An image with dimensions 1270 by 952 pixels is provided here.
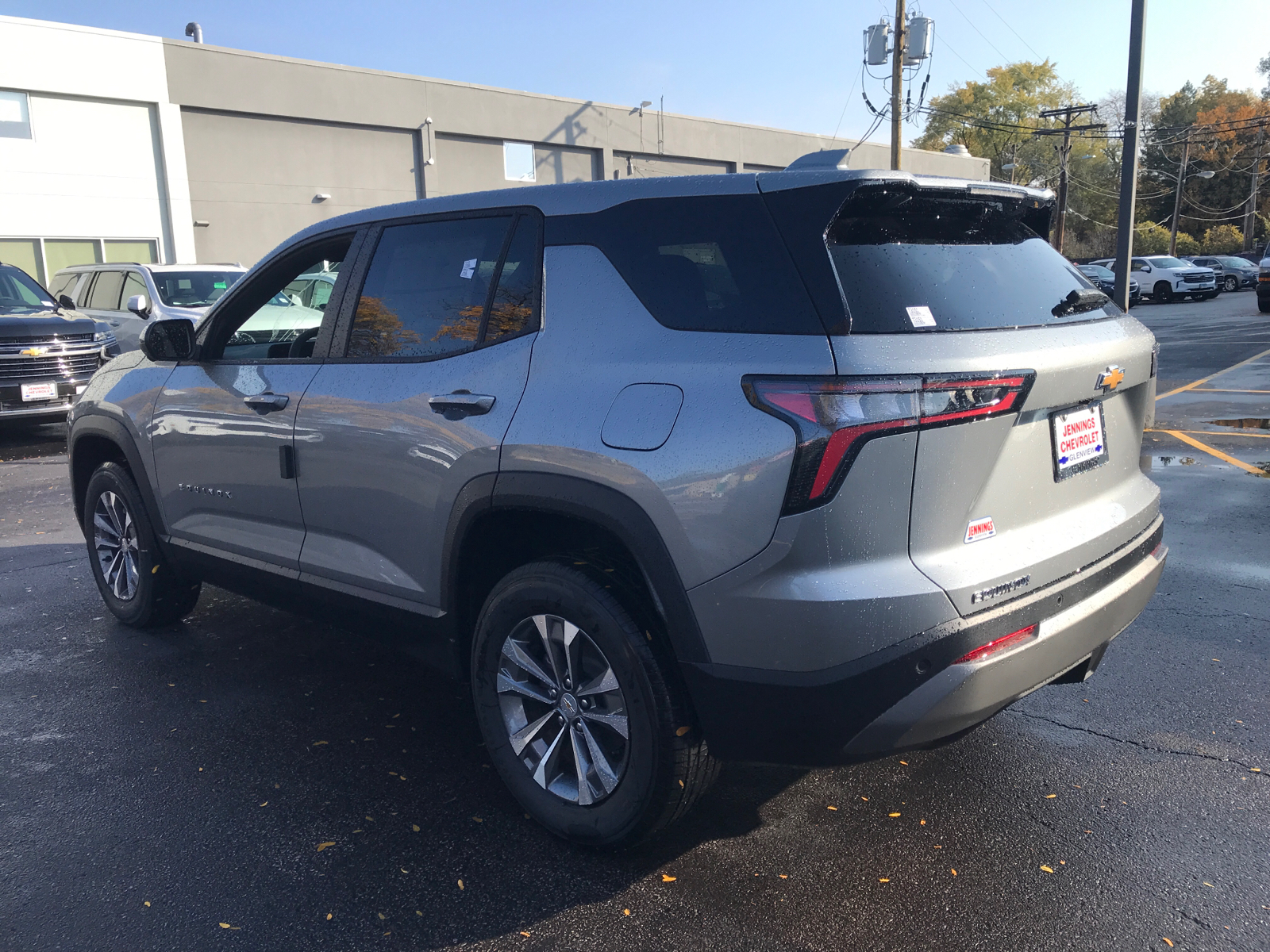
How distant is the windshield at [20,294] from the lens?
37.8ft

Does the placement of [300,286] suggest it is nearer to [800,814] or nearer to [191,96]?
[800,814]

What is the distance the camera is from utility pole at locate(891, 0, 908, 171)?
2841cm

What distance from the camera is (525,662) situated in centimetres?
302

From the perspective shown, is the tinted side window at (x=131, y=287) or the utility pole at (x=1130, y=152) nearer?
the utility pole at (x=1130, y=152)

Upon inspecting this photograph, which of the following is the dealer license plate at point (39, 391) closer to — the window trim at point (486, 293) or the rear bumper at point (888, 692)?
the window trim at point (486, 293)

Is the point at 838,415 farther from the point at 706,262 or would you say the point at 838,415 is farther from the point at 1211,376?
the point at 1211,376

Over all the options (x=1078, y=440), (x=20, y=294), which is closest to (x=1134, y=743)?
(x=1078, y=440)

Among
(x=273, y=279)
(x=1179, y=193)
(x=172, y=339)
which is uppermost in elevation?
(x=1179, y=193)

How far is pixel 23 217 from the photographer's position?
22.6 metres

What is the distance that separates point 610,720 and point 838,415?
1097 mm

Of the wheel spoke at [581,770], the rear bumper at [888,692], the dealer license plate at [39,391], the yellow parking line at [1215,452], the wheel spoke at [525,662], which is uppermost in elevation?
the rear bumper at [888,692]

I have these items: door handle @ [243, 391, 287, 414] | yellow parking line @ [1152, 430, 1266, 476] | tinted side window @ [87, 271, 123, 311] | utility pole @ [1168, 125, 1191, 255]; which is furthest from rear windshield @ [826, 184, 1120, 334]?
utility pole @ [1168, 125, 1191, 255]

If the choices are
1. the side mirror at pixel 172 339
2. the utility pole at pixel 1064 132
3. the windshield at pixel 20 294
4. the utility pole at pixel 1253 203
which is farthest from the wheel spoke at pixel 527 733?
the utility pole at pixel 1253 203

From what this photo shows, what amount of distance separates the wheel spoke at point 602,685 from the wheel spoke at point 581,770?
150 mm
